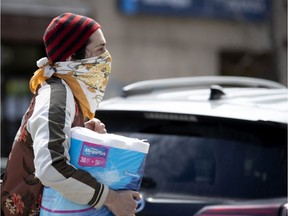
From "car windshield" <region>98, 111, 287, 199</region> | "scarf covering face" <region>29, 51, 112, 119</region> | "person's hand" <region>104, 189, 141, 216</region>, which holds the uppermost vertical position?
"scarf covering face" <region>29, 51, 112, 119</region>

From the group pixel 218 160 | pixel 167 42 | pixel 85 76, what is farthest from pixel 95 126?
pixel 167 42

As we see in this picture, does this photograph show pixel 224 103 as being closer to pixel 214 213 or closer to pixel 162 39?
pixel 214 213

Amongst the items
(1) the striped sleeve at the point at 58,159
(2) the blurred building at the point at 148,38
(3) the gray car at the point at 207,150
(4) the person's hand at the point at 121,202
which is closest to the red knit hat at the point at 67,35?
(1) the striped sleeve at the point at 58,159

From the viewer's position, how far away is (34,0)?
603 inches

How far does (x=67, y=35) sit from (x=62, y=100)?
0.94ft

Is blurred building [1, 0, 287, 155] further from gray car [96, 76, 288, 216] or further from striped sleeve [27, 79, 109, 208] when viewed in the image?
striped sleeve [27, 79, 109, 208]

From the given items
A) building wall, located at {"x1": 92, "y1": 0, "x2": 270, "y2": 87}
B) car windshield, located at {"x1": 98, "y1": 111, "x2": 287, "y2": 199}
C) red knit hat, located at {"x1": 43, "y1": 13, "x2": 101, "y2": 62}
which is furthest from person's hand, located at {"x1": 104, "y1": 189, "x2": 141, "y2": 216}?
building wall, located at {"x1": 92, "y1": 0, "x2": 270, "y2": 87}

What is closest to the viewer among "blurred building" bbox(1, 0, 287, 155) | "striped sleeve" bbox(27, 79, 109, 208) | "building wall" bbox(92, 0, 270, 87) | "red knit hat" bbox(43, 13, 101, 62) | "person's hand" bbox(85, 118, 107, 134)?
"striped sleeve" bbox(27, 79, 109, 208)

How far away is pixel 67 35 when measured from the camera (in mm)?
2975

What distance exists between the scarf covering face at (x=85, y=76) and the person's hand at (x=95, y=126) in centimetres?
8

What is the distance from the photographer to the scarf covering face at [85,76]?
2982 mm

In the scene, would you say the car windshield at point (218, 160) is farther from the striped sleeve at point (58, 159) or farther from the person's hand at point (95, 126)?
the striped sleeve at point (58, 159)

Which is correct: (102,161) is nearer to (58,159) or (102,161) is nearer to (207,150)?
(58,159)

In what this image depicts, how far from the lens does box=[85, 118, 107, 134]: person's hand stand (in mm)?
3105
